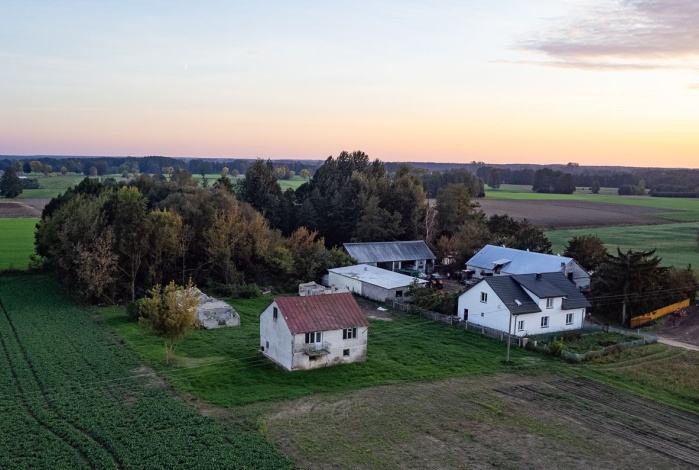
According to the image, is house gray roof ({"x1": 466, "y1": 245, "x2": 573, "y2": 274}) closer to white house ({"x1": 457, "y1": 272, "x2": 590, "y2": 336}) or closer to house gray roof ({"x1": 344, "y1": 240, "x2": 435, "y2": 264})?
house gray roof ({"x1": 344, "y1": 240, "x2": 435, "y2": 264})

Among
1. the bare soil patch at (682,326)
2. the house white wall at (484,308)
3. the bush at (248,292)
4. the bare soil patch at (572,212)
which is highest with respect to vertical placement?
the bare soil patch at (572,212)

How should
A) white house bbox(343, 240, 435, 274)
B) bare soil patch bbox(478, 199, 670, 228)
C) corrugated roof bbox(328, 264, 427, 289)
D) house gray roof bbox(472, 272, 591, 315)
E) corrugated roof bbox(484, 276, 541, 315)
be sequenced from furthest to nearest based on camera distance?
bare soil patch bbox(478, 199, 670, 228), white house bbox(343, 240, 435, 274), corrugated roof bbox(328, 264, 427, 289), house gray roof bbox(472, 272, 591, 315), corrugated roof bbox(484, 276, 541, 315)

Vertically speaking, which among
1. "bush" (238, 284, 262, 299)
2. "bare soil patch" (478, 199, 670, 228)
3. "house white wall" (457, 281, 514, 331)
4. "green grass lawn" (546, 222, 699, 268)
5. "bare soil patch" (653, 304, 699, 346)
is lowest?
"bush" (238, 284, 262, 299)

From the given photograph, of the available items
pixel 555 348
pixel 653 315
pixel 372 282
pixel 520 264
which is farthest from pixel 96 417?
pixel 520 264

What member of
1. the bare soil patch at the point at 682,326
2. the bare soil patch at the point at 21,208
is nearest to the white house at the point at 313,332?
the bare soil patch at the point at 682,326

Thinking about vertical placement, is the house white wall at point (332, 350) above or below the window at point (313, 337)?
below

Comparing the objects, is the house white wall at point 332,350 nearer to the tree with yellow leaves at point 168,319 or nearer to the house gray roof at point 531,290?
the tree with yellow leaves at point 168,319

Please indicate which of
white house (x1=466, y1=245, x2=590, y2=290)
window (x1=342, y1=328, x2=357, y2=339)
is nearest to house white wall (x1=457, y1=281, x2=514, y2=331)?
white house (x1=466, y1=245, x2=590, y2=290)

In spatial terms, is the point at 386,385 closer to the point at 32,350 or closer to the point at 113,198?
the point at 32,350
